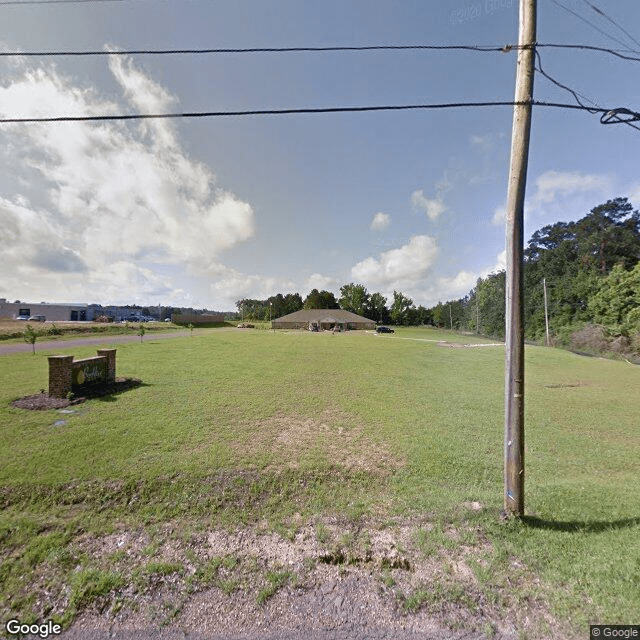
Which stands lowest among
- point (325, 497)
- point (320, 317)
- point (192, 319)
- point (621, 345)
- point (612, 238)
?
point (325, 497)

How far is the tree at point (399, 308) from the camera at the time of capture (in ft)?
294

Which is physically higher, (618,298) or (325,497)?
(618,298)

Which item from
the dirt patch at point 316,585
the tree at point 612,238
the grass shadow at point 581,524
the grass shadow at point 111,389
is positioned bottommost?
the dirt patch at point 316,585

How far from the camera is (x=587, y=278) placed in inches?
1545

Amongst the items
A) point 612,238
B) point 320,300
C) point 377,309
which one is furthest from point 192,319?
point 612,238

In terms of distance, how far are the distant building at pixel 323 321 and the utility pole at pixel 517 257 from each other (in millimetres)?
55256

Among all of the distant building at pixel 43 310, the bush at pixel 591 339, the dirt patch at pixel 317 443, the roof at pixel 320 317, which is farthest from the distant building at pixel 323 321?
the dirt patch at pixel 317 443

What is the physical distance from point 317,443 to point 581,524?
4181 mm

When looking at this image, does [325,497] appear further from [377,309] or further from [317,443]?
[377,309]

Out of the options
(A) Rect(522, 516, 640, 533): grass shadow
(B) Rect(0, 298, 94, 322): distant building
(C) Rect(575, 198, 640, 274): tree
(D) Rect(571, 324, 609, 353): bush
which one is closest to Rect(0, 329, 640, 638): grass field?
(A) Rect(522, 516, 640, 533): grass shadow

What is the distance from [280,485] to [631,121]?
7.44 metres

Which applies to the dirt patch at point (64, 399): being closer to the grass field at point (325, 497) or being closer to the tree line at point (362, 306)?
the grass field at point (325, 497)

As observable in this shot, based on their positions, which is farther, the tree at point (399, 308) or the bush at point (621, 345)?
the tree at point (399, 308)

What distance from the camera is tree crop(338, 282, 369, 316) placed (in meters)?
89.9
